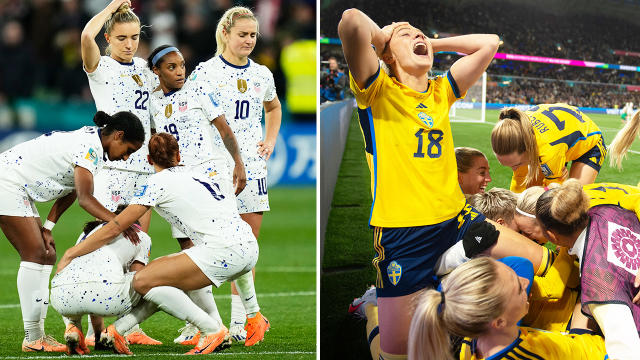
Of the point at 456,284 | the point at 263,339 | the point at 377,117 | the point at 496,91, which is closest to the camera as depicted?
the point at 456,284

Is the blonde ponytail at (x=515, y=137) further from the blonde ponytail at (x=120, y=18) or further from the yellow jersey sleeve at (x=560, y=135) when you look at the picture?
the blonde ponytail at (x=120, y=18)

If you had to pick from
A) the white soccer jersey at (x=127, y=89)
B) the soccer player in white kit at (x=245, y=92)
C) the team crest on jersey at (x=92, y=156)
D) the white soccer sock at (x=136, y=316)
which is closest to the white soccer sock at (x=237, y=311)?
the soccer player in white kit at (x=245, y=92)

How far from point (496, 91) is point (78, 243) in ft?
5.55

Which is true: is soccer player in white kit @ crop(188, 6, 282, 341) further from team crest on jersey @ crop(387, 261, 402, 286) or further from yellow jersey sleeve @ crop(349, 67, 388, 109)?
team crest on jersey @ crop(387, 261, 402, 286)

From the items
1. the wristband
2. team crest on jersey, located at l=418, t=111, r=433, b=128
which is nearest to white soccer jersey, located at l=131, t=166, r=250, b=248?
the wristband

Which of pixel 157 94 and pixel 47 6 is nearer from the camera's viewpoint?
pixel 157 94

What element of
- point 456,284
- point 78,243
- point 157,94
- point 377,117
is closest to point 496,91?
point 377,117

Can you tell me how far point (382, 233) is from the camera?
2.32 m

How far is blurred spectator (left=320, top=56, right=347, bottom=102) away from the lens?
2.51 metres

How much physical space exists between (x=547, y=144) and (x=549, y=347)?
2.76 feet

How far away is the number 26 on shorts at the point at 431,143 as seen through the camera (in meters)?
2.26

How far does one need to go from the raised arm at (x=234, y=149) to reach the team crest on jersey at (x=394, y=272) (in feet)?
2.74

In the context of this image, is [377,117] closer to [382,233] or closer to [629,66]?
[382,233]

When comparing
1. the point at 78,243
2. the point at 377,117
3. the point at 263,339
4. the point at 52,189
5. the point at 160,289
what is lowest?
the point at 263,339
